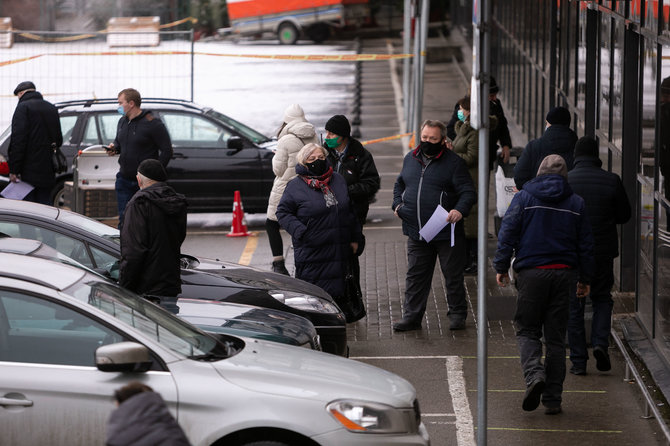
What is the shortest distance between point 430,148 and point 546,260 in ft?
7.12

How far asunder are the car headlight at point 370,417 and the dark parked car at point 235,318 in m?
1.70

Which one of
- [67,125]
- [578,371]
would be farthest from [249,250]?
[578,371]

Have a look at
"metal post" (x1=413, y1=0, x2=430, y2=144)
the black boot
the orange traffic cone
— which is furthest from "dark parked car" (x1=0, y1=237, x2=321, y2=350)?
"metal post" (x1=413, y1=0, x2=430, y2=144)

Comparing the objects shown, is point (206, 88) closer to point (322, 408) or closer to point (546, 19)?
point (546, 19)

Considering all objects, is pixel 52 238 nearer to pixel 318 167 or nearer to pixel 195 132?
pixel 318 167

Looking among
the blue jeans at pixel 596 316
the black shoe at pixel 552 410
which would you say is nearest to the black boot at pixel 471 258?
the blue jeans at pixel 596 316

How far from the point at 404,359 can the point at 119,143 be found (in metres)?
4.81

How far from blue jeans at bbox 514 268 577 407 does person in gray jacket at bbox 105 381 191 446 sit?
419 cm

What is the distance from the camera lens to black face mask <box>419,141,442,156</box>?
949 cm

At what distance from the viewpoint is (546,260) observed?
300 inches

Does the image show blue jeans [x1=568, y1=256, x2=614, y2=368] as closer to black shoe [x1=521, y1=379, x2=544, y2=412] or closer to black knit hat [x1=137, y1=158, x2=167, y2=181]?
black shoe [x1=521, y1=379, x2=544, y2=412]

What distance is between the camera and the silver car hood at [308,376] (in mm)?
5488

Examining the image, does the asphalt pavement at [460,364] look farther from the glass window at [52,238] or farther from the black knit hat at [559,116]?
the glass window at [52,238]

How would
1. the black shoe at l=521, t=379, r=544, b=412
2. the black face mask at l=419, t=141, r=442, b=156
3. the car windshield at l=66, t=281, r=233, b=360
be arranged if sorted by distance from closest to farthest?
the car windshield at l=66, t=281, r=233, b=360
the black shoe at l=521, t=379, r=544, b=412
the black face mask at l=419, t=141, r=442, b=156
